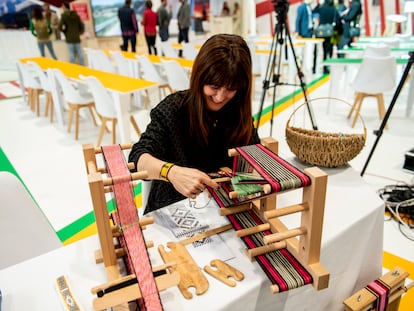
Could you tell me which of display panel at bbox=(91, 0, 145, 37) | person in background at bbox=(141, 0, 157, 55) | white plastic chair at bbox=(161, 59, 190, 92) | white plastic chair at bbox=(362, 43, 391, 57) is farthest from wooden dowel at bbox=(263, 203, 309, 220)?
display panel at bbox=(91, 0, 145, 37)

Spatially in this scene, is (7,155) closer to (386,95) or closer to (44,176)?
(44,176)

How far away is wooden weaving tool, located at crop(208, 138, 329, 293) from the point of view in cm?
76

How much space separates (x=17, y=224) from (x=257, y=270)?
33.8 inches

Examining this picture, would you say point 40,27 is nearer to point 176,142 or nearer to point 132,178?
point 176,142

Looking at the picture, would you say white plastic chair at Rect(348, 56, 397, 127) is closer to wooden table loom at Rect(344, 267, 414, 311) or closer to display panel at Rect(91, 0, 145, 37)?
wooden table loom at Rect(344, 267, 414, 311)

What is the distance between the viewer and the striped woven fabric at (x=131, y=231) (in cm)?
69

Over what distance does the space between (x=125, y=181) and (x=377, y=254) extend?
37.8 inches

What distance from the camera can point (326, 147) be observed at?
133cm

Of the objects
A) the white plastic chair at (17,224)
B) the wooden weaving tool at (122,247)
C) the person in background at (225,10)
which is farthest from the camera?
the person in background at (225,10)

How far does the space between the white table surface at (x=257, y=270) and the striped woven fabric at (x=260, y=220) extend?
4 cm

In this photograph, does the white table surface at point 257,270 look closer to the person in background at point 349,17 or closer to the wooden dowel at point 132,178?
the wooden dowel at point 132,178

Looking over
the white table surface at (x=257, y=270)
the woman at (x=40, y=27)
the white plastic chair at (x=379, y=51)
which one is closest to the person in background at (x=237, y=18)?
the woman at (x=40, y=27)

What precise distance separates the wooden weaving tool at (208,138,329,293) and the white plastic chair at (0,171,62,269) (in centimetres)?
75

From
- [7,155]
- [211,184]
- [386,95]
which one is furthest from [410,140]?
[7,155]
